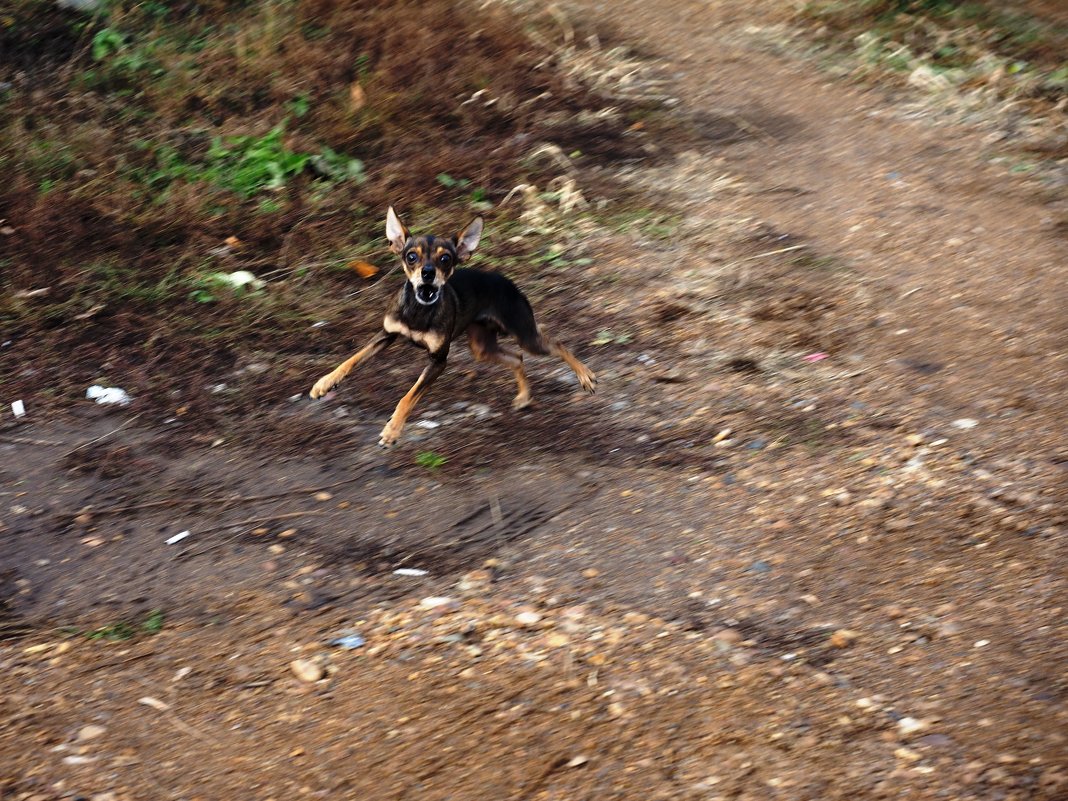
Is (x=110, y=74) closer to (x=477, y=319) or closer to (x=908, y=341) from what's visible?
(x=477, y=319)

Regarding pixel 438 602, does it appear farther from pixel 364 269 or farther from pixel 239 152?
pixel 239 152

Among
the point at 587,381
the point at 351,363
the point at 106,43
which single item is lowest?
the point at 587,381

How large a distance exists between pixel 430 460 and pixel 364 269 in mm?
2292

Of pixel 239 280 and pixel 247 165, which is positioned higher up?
pixel 247 165

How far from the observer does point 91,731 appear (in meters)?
3.93

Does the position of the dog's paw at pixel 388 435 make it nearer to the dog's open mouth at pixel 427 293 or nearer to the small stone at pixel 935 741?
the dog's open mouth at pixel 427 293

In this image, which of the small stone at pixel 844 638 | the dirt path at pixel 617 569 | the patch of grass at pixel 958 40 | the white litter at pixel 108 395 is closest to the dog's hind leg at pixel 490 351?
the dirt path at pixel 617 569

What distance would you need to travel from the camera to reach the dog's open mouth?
17.5 feet

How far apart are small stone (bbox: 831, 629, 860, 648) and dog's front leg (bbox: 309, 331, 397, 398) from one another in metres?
2.49

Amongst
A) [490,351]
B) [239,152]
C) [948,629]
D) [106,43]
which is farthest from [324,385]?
[106,43]

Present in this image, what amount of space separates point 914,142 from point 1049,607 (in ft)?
18.9

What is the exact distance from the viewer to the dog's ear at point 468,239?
5.59 m

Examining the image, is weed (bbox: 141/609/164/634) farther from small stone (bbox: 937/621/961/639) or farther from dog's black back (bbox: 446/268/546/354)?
small stone (bbox: 937/621/961/639)

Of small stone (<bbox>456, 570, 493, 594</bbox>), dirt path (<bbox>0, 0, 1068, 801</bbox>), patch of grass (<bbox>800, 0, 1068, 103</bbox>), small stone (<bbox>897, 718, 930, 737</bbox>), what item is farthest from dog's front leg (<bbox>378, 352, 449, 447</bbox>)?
patch of grass (<bbox>800, 0, 1068, 103</bbox>)
